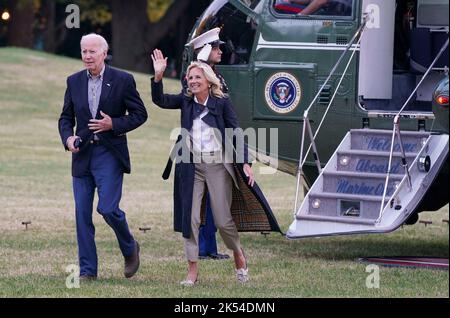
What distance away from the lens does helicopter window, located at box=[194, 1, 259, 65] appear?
12.0 meters

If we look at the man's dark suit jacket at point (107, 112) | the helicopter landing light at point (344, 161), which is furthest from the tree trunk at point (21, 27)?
the man's dark suit jacket at point (107, 112)

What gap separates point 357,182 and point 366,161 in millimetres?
255

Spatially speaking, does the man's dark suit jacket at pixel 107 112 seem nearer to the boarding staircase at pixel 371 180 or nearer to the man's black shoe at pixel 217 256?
the boarding staircase at pixel 371 180

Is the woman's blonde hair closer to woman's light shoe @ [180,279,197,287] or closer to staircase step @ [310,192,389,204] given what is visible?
woman's light shoe @ [180,279,197,287]

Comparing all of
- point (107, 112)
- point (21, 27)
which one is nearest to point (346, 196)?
point (107, 112)

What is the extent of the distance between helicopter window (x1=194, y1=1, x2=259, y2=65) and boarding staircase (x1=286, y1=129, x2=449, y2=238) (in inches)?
60.2

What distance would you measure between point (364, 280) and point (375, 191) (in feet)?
3.53

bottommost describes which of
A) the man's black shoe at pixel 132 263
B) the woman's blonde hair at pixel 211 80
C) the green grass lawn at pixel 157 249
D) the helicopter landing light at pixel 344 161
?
the green grass lawn at pixel 157 249

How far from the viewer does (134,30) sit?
119ft

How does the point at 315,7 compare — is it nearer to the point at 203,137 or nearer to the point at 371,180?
the point at 371,180

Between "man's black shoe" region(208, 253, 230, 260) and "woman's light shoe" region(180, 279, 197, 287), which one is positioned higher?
"woman's light shoe" region(180, 279, 197, 287)

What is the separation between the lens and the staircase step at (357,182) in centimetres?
1056

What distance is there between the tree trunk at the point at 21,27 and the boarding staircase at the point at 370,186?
28578 millimetres

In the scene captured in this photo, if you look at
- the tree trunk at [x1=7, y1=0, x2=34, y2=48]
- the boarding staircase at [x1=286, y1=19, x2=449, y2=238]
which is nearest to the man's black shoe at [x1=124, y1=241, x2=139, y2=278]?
the boarding staircase at [x1=286, y1=19, x2=449, y2=238]
